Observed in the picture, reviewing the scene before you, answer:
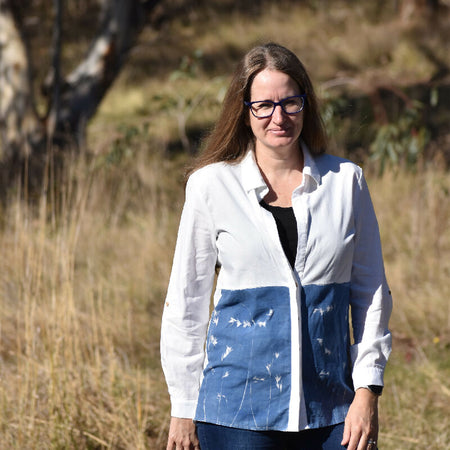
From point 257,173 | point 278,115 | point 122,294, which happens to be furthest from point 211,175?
point 122,294

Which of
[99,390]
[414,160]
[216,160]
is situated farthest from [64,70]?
[216,160]

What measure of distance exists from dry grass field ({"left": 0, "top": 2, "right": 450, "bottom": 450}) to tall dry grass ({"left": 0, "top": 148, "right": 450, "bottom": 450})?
0.03 ft

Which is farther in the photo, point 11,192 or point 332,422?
point 11,192


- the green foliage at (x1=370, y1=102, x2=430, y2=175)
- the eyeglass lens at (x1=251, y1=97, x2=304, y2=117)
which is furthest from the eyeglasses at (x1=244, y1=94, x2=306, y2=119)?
the green foliage at (x1=370, y1=102, x2=430, y2=175)

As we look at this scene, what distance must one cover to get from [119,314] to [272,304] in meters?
2.68

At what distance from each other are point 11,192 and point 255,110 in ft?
14.6

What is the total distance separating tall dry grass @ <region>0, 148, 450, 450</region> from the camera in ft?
9.42

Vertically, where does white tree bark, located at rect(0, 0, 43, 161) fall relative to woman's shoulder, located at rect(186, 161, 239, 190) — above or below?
above

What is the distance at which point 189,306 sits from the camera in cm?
179

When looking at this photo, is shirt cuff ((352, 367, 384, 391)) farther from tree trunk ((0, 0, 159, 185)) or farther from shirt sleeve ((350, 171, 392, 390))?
tree trunk ((0, 0, 159, 185))

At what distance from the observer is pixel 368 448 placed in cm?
176

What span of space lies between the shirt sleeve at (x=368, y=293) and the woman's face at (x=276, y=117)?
20 cm

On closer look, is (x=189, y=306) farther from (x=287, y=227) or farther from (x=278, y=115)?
(x=278, y=115)

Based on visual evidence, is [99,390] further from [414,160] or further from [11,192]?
[414,160]
